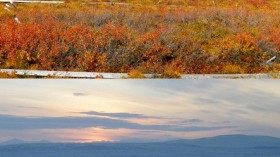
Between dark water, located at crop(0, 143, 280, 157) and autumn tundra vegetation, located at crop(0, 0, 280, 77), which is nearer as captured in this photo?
dark water, located at crop(0, 143, 280, 157)

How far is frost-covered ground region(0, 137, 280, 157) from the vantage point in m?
1.53

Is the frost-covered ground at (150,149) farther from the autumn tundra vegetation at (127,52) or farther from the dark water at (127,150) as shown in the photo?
the autumn tundra vegetation at (127,52)

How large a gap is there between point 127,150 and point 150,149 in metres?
0.06

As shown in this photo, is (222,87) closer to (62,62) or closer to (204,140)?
(204,140)

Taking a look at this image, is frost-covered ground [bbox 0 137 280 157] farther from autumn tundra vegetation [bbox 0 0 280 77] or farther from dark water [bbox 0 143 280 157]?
autumn tundra vegetation [bbox 0 0 280 77]

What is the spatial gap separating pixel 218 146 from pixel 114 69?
9753mm

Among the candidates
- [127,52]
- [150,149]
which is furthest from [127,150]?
[127,52]

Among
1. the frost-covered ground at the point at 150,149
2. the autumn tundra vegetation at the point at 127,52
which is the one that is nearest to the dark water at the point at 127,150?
the frost-covered ground at the point at 150,149

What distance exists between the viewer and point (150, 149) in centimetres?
158

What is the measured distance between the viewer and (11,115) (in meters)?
1.75

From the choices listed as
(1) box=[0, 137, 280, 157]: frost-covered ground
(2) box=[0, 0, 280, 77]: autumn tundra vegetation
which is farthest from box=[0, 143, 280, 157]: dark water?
(2) box=[0, 0, 280, 77]: autumn tundra vegetation

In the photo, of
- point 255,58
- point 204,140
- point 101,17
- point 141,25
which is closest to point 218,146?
point 204,140

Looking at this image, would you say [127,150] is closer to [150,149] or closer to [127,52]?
[150,149]

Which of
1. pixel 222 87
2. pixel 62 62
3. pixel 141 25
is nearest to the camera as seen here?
pixel 222 87
